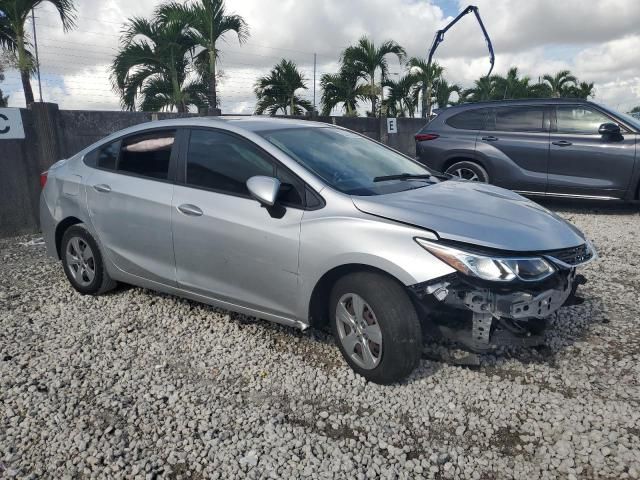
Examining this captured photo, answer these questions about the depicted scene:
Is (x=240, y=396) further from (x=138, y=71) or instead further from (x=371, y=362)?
(x=138, y=71)

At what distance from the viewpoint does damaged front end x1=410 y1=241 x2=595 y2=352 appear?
9.08 feet

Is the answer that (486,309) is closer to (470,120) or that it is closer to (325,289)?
(325,289)

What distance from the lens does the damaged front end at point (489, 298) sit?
9.08ft

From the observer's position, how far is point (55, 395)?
10.3 ft

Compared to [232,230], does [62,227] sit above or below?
below

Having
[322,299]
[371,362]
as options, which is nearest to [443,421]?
[371,362]

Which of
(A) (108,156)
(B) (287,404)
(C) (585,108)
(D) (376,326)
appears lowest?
(B) (287,404)

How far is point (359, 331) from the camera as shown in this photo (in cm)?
311

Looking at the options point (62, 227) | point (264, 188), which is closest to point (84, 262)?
point (62, 227)

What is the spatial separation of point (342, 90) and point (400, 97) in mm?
3375

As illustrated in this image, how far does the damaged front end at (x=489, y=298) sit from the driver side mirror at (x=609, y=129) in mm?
5504

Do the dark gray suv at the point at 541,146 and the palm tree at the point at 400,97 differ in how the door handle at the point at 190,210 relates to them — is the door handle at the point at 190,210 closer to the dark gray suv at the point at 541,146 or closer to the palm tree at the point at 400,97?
the dark gray suv at the point at 541,146

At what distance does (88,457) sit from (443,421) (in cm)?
178

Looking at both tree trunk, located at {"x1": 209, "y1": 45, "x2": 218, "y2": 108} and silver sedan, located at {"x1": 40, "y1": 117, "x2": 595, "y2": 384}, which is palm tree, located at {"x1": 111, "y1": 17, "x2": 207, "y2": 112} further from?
silver sedan, located at {"x1": 40, "y1": 117, "x2": 595, "y2": 384}
